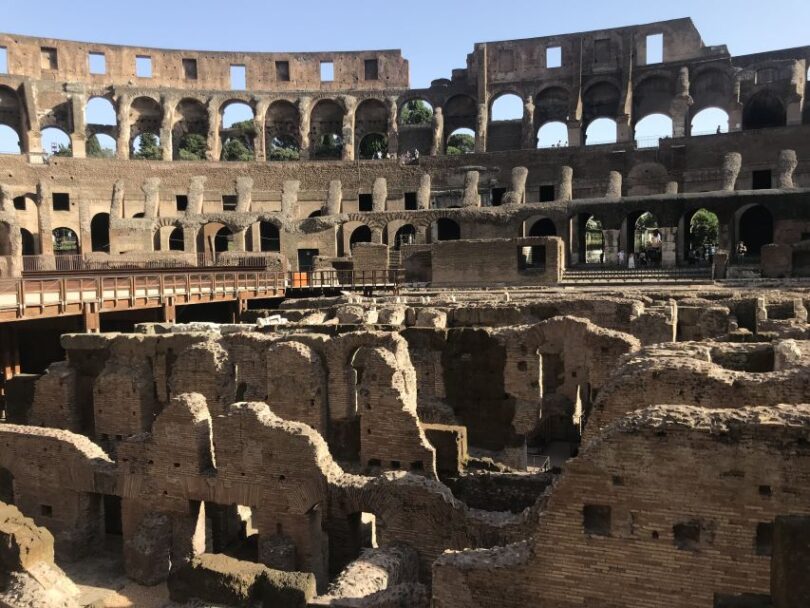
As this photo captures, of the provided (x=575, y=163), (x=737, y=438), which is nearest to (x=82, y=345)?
(x=737, y=438)

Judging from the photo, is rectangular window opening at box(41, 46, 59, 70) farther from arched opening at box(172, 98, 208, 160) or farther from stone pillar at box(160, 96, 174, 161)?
arched opening at box(172, 98, 208, 160)

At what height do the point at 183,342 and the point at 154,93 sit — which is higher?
the point at 154,93

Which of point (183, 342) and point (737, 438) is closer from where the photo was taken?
point (737, 438)

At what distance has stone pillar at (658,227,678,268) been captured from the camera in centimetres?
2636

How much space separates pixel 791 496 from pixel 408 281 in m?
23.1

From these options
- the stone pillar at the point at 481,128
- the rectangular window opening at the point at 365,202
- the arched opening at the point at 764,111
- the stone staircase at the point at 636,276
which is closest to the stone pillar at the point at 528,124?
the stone pillar at the point at 481,128

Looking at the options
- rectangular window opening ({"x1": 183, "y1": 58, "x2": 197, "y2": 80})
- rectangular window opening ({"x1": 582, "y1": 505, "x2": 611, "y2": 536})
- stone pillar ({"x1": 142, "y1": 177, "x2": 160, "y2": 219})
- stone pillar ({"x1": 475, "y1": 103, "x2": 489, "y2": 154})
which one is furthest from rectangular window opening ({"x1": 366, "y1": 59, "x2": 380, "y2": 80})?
rectangular window opening ({"x1": 582, "y1": 505, "x2": 611, "y2": 536})

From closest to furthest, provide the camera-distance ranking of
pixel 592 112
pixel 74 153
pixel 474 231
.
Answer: pixel 474 231, pixel 74 153, pixel 592 112

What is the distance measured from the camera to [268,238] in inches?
1561

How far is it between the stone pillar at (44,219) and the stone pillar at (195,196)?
24.2ft

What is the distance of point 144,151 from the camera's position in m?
60.7

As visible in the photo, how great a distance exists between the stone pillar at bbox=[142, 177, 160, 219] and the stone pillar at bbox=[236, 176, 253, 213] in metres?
4.53

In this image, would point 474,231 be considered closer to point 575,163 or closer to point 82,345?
point 575,163

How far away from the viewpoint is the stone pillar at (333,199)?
36.2m
